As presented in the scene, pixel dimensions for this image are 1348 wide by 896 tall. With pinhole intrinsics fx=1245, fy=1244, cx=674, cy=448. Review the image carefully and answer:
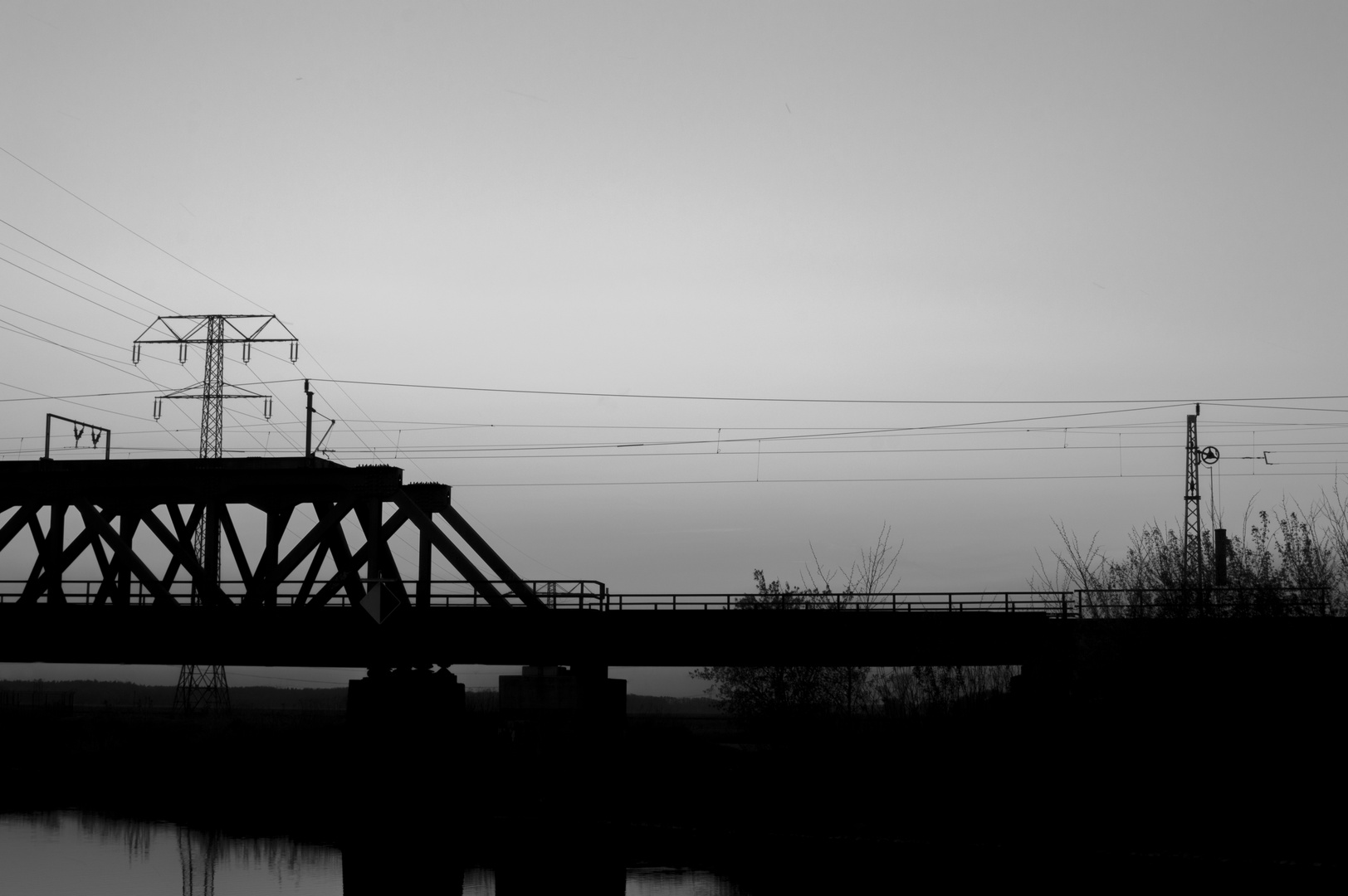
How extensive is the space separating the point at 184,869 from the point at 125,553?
71.9 ft

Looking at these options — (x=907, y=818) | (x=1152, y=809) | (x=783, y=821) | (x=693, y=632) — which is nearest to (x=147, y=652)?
(x=693, y=632)

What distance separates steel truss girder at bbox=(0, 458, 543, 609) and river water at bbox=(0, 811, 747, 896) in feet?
41.1

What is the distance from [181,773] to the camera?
53.2 meters

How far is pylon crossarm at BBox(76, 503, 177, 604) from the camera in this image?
49000 millimetres

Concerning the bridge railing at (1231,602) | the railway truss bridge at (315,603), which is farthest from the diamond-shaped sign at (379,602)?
the bridge railing at (1231,602)

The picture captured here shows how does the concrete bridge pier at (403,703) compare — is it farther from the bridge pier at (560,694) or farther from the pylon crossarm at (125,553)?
the pylon crossarm at (125,553)

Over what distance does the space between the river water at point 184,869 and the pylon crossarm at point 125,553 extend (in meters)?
11.7

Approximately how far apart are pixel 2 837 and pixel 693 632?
23.6 metres

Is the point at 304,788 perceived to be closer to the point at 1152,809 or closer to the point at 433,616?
the point at 433,616

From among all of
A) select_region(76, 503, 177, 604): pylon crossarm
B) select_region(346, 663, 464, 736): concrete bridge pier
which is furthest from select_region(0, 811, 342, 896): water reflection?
select_region(76, 503, 177, 604): pylon crossarm

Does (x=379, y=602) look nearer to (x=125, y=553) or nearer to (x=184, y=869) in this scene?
(x=125, y=553)

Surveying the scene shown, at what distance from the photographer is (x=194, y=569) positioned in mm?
49094

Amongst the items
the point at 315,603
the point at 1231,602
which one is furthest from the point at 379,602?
the point at 1231,602

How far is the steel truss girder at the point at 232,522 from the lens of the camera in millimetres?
49062
